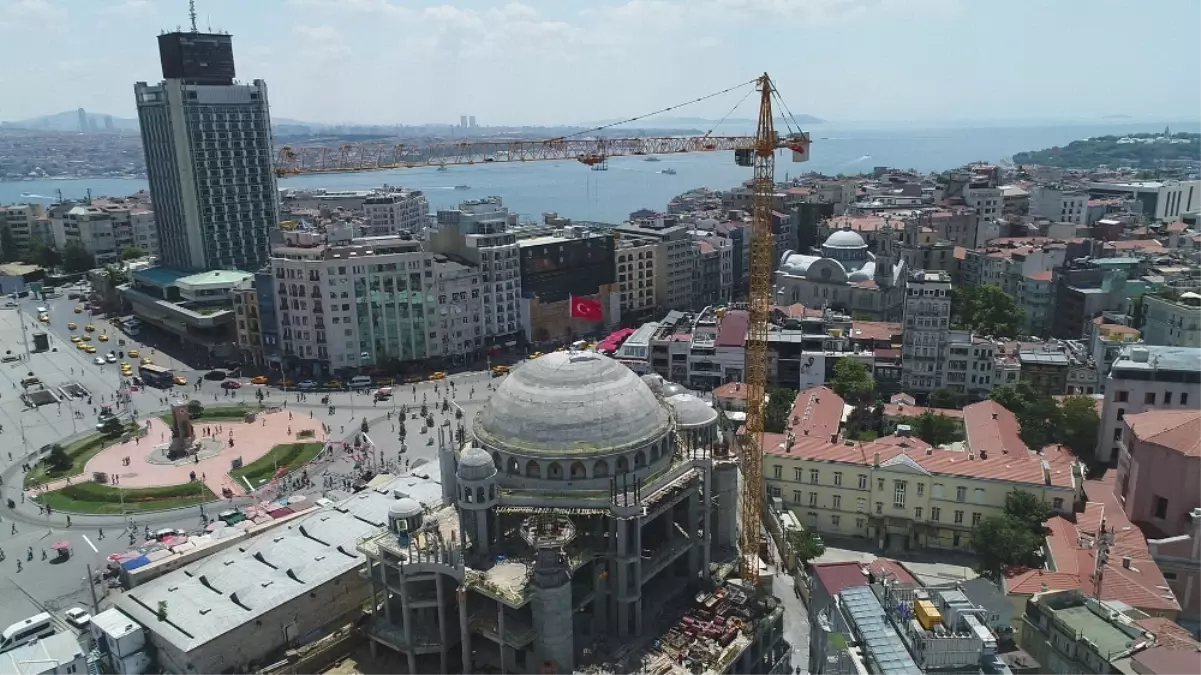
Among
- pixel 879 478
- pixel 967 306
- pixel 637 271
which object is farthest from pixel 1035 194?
pixel 879 478

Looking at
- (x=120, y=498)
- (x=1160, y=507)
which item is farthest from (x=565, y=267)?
(x=1160, y=507)

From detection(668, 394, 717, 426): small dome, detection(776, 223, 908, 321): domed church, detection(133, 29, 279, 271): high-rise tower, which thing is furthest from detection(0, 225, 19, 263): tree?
detection(668, 394, 717, 426): small dome

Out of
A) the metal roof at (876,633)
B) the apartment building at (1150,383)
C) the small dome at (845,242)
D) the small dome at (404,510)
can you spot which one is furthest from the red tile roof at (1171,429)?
the small dome at (845,242)

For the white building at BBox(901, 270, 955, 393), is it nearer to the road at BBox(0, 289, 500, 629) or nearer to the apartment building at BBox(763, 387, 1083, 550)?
the apartment building at BBox(763, 387, 1083, 550)

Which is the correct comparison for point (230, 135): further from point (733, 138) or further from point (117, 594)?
point (117, 594)

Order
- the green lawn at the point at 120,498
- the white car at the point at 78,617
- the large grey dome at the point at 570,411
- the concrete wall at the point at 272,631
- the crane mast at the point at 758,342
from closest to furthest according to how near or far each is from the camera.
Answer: the concrete wall at the point at 272,631 < the large grey dome at the point at 570,411 < the white car at the point at 78,617 < the crane mast at the point at 758,342 < the green lawn at the point at 120,498

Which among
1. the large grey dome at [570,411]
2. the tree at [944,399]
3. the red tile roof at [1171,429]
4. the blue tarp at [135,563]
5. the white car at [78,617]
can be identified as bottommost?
the white car at [78,617]

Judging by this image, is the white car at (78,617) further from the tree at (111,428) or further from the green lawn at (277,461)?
the tree at (111,428)
